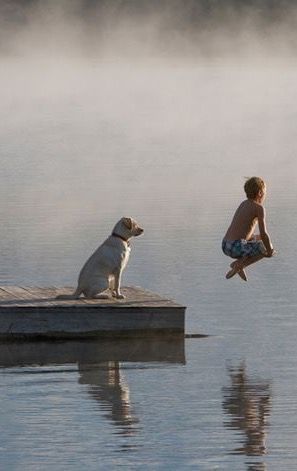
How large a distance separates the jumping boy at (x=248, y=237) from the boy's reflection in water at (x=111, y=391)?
5.02 ft

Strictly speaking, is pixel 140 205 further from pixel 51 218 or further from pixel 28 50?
pixel 28 50

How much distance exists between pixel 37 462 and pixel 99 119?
32385mm

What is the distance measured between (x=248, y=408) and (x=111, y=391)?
1.15m

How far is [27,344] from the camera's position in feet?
52.9

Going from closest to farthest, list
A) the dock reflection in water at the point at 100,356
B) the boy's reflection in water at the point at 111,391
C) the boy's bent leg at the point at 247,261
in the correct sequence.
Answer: the boy's reflection in water at the point at 111,391, the dock reflection in water at the point at 100,356, the boy's bent leg at the point at 247,261

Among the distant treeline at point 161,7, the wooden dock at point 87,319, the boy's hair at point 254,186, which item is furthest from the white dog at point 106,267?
the distant treeline at point 161,7

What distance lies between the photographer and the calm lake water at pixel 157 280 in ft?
40.7

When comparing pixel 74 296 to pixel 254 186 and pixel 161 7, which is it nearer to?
pixel 254 186

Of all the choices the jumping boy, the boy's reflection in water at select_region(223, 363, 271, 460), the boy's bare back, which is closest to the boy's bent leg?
the jumping boy

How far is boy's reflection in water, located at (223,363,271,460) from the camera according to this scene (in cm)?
1222

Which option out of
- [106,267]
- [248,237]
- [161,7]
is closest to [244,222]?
[248,237]

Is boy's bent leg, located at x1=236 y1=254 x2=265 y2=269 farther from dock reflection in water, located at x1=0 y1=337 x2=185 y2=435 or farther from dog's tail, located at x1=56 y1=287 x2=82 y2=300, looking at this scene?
dog's tail, located at x1=56 y1=287 x2=82 y2=300

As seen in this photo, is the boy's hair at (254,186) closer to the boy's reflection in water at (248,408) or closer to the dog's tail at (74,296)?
the dog's tail at (74,296)

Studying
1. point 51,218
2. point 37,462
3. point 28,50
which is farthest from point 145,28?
point 37,462
